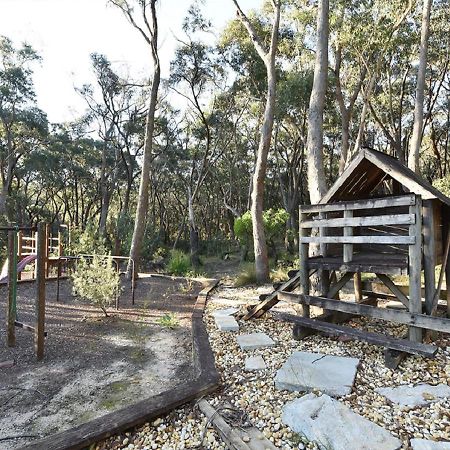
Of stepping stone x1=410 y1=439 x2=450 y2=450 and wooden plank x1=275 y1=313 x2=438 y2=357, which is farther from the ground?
wooden plank x1=275 y1=313 x2=438 y2=357

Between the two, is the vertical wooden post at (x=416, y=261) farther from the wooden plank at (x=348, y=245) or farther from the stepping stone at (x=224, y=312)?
the stepping stone at (x=224, y=312)

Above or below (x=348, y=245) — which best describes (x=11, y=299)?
below

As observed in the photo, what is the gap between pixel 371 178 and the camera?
5.52 meters

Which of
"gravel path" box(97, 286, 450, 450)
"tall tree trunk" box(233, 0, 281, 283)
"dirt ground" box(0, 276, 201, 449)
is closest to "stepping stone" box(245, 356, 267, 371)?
"gravel path" box(97, 286, 450, 450)

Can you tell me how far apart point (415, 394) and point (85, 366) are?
3.53 metres

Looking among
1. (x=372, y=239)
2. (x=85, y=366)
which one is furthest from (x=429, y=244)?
(x=85, y=366)

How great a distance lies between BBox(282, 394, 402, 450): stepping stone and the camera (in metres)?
2.33

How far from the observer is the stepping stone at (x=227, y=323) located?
518cm

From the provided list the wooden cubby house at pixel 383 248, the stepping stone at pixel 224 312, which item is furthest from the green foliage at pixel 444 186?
the stepping stone at pixel 224 312

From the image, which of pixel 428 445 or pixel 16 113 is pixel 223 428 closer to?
pixel 428 445

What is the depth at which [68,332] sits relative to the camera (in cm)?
519

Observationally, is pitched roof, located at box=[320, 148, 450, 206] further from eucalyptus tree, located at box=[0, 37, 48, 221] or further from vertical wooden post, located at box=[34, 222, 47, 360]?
eucalyptus tree, located at box=[0, 37, 48, 221]

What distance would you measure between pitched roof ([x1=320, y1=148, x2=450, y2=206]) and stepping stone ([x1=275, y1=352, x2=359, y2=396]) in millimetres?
2232

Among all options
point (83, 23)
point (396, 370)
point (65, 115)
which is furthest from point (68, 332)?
point (65, 115)
